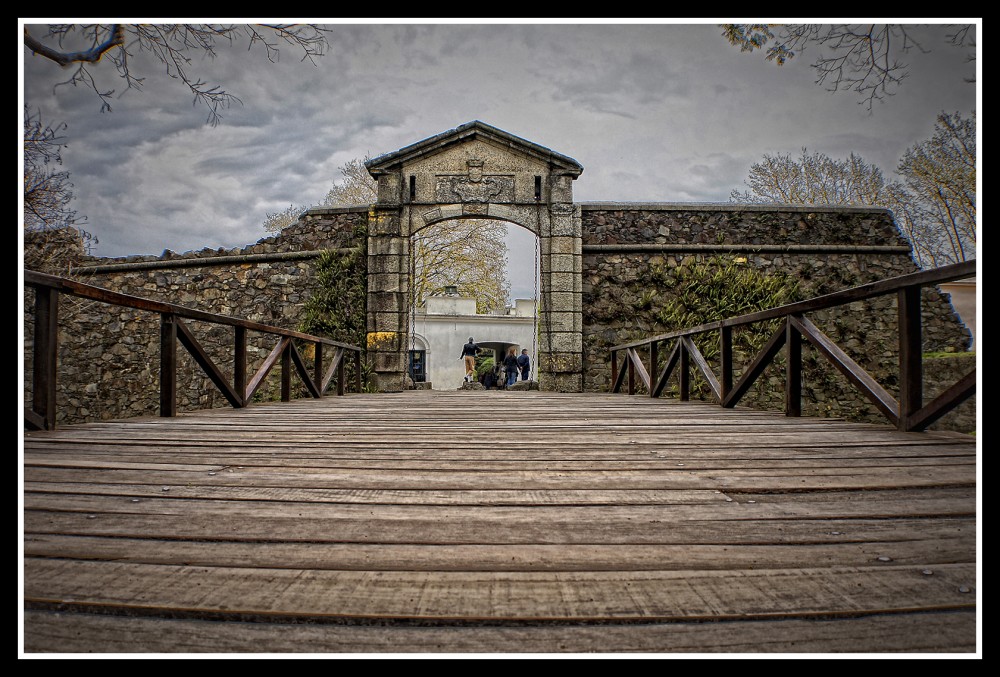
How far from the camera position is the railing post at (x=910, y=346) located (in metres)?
2.31

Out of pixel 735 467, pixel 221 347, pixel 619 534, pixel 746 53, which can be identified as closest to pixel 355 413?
pixel 735 467

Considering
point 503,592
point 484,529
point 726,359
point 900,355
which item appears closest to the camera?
point 503,592

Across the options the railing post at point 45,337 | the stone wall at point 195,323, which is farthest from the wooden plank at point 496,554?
the stone wall at point 195,323

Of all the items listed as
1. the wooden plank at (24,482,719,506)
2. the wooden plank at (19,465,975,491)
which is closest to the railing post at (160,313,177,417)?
the wooden plank at (19,465,975,491)

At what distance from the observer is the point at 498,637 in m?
0.75

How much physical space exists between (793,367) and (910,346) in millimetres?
1004

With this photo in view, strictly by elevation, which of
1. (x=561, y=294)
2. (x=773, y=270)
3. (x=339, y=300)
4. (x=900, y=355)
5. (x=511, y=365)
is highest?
(x=773, y=270)

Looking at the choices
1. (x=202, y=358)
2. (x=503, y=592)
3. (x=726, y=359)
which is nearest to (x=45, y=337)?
(x=202, y=358)

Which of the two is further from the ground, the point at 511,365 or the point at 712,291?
the point at 712,291

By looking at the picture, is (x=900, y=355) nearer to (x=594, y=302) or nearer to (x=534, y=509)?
(x=534, y=509)

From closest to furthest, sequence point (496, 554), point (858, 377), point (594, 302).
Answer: point (496, 554), point (858, 377), point (594, 302)

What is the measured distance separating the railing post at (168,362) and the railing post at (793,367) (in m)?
3.70

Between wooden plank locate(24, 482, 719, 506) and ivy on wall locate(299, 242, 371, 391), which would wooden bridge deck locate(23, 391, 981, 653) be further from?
ivy on wall locate(299, 242, 371, 391)

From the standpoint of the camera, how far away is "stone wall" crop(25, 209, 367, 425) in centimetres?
846
